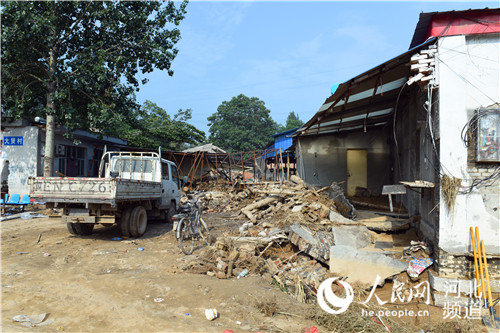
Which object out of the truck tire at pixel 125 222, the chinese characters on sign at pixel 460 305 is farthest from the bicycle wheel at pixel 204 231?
the chinese characters on sign at pixel 460 305

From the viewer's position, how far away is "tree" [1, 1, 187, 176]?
12.1 meters

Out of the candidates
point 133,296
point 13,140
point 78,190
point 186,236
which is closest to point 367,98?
point 186,236

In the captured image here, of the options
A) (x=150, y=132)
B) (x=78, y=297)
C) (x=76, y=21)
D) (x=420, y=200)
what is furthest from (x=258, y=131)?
(x=78, y=297)

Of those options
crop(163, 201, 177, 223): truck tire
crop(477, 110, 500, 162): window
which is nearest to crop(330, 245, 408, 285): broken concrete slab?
crop(477, 110, 500, 162): window

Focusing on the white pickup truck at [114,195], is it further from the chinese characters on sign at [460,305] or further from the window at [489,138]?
the window at [489,138]

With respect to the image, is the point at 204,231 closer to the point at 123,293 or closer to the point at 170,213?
the point at 170,213

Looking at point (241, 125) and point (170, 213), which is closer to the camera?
point (170, 213)

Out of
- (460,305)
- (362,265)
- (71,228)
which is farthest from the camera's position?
(71,228)

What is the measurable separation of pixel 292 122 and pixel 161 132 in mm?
32078

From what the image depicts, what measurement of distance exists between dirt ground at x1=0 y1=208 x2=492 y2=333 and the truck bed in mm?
1203

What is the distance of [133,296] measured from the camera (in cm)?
492

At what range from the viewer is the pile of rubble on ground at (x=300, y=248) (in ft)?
20.5

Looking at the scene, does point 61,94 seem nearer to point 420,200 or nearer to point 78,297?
point 78,297

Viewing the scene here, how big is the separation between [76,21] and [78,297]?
12.7 m
